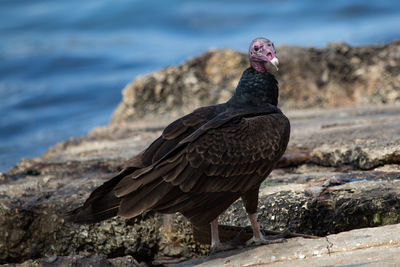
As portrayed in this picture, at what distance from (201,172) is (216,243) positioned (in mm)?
567

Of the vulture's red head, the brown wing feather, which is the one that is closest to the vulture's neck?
the vulture's red head

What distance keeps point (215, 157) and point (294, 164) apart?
1.72 m

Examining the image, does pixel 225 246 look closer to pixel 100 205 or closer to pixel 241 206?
pixel 241 206

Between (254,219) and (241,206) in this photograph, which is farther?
(241,206)

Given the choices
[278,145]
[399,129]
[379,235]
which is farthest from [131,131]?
[379,235]

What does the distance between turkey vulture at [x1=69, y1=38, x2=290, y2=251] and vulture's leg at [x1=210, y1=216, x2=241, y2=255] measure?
13 mm

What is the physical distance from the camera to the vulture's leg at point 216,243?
4.57m

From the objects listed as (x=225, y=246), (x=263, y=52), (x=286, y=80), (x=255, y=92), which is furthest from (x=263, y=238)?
(x=286, y=80)

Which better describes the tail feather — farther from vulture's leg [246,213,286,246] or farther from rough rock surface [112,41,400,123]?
rough rock surface [112,41,400,123]

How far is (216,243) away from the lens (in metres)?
4.62

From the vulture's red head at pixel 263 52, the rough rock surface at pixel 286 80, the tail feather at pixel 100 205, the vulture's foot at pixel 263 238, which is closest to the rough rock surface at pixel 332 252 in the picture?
the vulture's foot at pixel 263 238

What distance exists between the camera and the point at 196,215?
169 inches

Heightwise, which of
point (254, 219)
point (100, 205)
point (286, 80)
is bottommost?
point (254, 219)

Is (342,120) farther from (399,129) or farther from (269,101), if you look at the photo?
(269,101)
